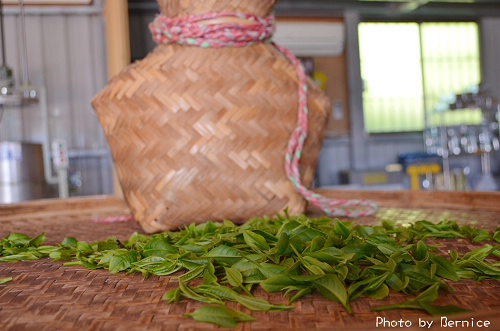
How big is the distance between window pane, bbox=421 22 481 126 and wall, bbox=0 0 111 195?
4112 mm

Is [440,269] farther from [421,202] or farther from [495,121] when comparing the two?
[495,121]

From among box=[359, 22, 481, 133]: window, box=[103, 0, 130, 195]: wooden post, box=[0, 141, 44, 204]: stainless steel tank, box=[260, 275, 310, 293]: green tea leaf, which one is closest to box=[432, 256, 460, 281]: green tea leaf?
box=[260, 275, 310, 293]: green tea leaf

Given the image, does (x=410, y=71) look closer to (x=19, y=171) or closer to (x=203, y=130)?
(x=19, y=171)

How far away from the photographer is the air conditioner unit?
5.65 metres

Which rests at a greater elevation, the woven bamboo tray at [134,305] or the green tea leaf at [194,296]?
the green tea leaf at [194,296]

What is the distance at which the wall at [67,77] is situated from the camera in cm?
519

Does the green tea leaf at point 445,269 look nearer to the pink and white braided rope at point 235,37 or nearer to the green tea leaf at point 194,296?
the green tea leaf at point 194,296

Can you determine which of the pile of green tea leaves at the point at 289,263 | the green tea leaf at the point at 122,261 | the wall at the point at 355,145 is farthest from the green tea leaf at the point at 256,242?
the wall at the point at 355,145

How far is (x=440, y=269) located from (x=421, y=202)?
1.86 feet

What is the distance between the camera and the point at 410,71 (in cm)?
616

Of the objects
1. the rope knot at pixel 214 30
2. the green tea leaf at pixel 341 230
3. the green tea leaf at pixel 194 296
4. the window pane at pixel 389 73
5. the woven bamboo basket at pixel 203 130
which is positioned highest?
the window pane at pixel 389 73

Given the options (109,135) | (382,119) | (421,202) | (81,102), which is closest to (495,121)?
(382,119)

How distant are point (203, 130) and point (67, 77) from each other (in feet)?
17.1

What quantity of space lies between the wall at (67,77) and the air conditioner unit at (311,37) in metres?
2.13
